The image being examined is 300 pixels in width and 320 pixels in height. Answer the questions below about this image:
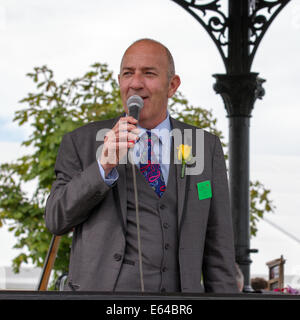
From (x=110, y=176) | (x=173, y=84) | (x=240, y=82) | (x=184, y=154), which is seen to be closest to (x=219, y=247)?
(x=184, y=154)

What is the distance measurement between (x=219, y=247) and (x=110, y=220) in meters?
0.37

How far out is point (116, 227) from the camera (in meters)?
1.71

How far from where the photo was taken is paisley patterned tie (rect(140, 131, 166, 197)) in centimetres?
182

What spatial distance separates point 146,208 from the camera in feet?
5.77

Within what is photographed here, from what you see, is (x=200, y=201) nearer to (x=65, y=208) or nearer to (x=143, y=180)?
(x=143, y=180)

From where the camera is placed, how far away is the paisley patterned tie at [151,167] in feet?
5.97

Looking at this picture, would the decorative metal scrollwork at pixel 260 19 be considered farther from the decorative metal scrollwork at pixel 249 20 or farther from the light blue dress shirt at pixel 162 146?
the light blue dress shirt at pixel 162 146

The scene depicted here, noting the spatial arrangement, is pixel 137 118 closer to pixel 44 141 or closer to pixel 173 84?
pixel 173 84

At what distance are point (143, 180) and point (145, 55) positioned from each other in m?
0.38

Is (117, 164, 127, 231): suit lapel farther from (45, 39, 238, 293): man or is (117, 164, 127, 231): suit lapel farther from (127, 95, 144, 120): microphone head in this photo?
(127, 95, 144, 120): microphone head

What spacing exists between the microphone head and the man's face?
0.17ft

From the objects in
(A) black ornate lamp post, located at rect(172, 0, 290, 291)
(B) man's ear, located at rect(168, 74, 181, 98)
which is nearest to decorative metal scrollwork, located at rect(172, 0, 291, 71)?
(A) black ornate lamp post, located at rect(172, 0, 290, 291)

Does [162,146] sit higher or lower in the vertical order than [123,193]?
higher

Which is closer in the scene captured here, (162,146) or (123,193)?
(123,193)
